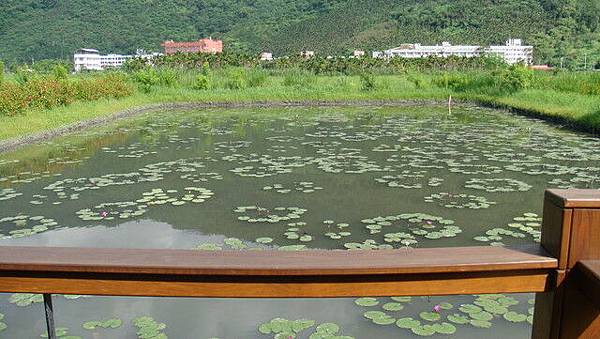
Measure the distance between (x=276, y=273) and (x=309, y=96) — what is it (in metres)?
17.2

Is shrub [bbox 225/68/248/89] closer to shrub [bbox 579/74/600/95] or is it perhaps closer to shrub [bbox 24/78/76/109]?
shrub [bbox 24/78/76/109]

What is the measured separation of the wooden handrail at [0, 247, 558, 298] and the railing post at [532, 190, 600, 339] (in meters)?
0.02

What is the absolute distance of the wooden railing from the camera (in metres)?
0.84

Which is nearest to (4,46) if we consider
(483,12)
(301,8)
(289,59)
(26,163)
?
(301,8)

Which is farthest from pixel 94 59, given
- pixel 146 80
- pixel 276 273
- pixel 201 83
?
pixel 276 273

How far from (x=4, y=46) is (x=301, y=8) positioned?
131 feet

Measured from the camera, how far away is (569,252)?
2.71ft

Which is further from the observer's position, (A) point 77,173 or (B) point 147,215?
(A) point 77,173

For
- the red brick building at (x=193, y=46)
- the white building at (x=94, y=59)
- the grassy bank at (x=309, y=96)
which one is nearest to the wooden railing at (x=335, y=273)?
the grassy bank at (x=309, y=96)

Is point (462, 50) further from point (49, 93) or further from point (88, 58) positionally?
point (49, 93)

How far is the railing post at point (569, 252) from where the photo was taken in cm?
80

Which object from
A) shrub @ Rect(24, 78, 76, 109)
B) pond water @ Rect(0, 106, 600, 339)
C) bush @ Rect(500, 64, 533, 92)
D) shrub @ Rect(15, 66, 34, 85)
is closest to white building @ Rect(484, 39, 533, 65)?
bush @ Rect(500, 64, 533, 92)

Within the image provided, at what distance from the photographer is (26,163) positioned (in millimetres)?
7105

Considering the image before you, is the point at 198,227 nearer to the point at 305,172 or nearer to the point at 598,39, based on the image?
the point at 305,172
